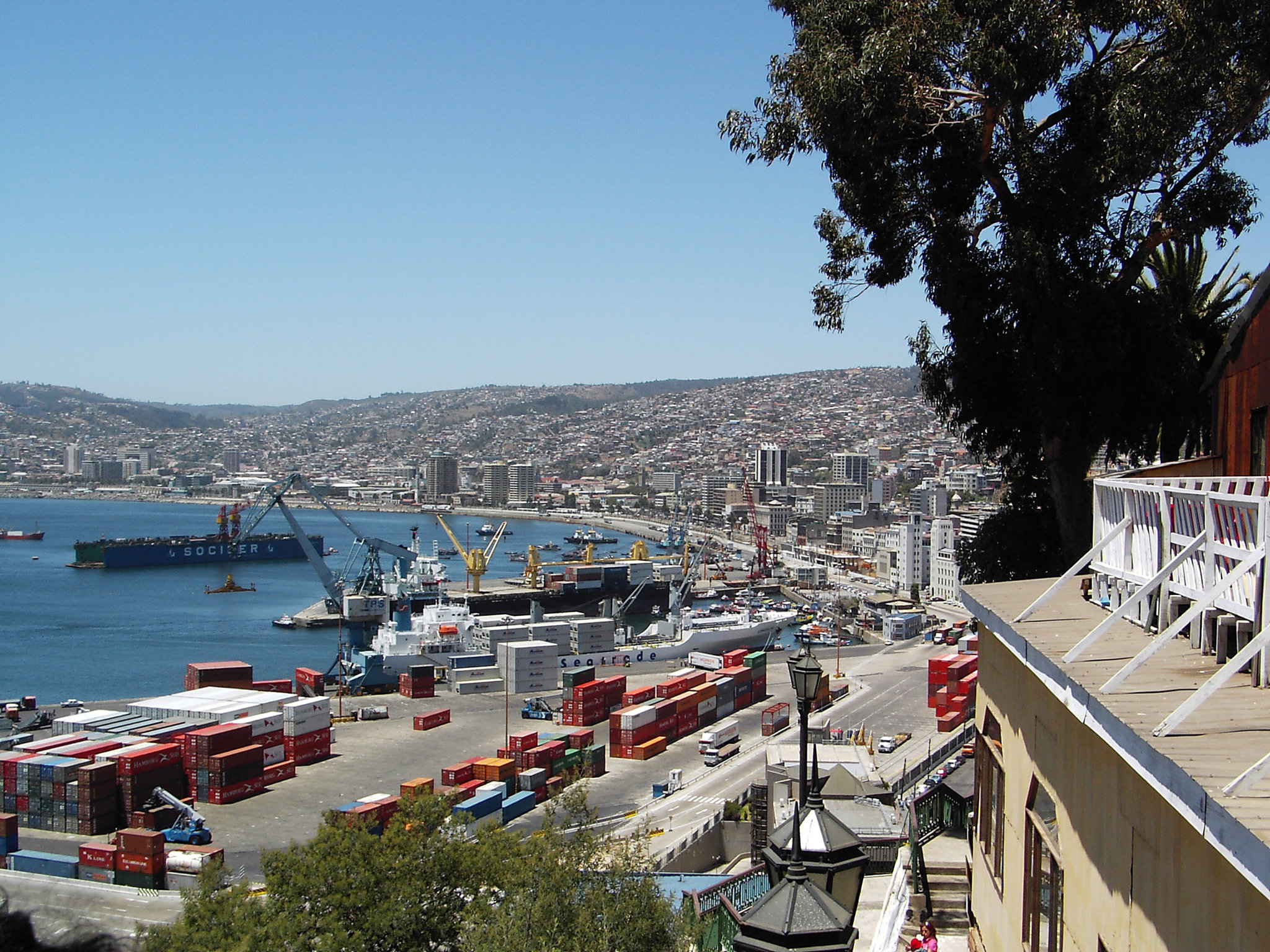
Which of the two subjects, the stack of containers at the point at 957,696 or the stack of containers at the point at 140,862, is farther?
the stack of containers at the point at 957,696

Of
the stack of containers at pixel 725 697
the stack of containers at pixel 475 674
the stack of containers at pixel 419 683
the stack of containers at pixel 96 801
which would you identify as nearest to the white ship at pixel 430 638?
the stack of containers at pixel 475 674

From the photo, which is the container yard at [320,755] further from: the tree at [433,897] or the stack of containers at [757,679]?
the tree at [433,897]

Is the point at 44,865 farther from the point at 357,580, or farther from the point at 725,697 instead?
the point at 357,580

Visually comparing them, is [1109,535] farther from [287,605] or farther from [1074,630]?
[287,605]

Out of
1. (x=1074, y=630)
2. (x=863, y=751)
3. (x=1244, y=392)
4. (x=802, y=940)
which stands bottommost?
(x=863, y=751)

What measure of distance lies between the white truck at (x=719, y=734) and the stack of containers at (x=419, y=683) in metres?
9.30

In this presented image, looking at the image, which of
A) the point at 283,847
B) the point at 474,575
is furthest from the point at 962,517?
the point at 283,847

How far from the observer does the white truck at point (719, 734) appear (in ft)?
82.0

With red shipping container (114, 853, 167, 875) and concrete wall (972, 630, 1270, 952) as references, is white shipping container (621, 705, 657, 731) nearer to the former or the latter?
red shipping container (114, 853, 167, 875)

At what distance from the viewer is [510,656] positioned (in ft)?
109

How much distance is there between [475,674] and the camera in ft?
112

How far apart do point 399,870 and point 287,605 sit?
148 ft

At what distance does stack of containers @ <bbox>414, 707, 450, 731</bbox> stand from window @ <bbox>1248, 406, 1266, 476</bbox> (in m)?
26.7

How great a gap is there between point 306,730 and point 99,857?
7.79 m
